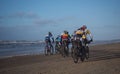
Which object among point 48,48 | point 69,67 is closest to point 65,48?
point 48,48

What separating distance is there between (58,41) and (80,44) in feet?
26.4

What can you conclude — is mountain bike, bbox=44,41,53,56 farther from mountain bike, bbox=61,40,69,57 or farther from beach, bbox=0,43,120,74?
beach, bbox=0,43,120,74

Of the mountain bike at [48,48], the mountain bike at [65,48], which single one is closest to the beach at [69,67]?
the mountain bike at [65,48]

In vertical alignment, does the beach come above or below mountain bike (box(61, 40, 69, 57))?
below

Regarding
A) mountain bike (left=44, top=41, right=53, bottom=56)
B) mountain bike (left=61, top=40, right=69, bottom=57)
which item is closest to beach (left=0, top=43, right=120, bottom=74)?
mountain bike (left=61, top=40, right=69, bottom=57)

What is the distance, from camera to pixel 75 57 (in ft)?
44.9

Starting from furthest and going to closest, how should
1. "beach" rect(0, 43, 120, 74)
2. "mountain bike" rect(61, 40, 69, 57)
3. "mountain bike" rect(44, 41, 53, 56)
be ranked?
1. "mountain bike" rect(44, 41, 53, 56)
2. "mountain bike" rect(61, 40, 69, 57)
3. "beach" rect(0, 43, 120, 74)

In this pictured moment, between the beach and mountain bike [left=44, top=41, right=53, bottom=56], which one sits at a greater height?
mountain bike [left=44, top=41, right=53, bottom=56]

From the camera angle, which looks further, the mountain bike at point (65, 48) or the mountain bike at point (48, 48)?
the mountain bike at point (48, 48)

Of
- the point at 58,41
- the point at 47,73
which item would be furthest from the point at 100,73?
the point at 58,41

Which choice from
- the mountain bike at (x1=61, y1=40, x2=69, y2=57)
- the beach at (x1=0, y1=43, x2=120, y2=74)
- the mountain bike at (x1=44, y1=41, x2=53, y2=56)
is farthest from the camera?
the mountain bike at (x1=44, y1=41, x2=53, y2=56)

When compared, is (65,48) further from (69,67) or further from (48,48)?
(69,67)

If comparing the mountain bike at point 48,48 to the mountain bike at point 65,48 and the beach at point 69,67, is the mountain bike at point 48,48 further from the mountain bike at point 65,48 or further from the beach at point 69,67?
the beach at point 69,67

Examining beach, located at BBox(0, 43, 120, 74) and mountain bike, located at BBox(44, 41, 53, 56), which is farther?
mountain bike, located at BBox(44, 41, 53, 56)
